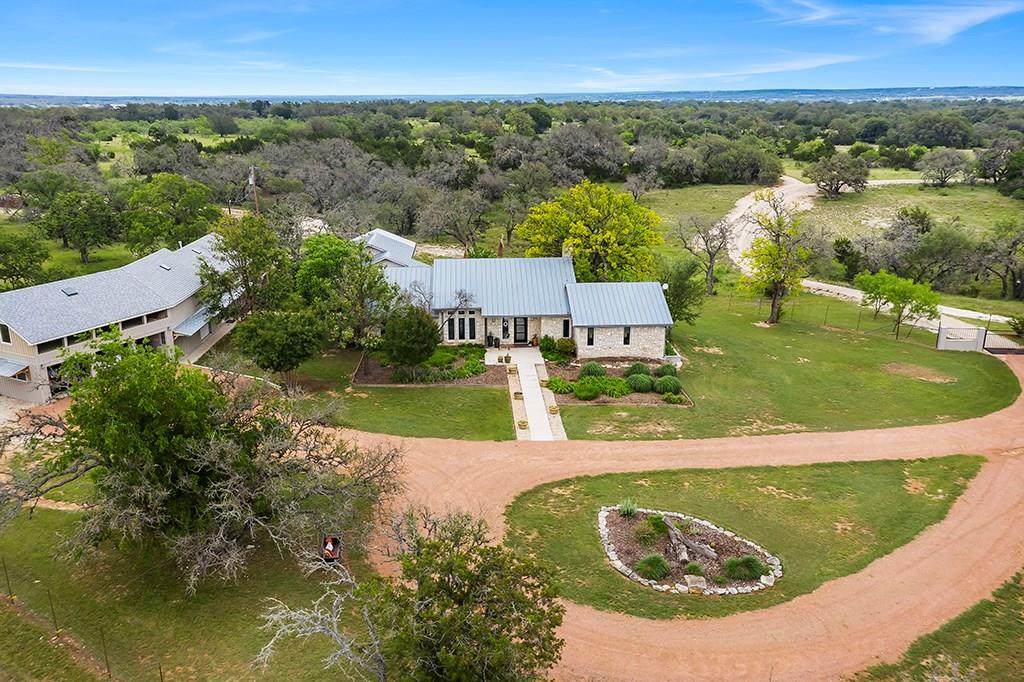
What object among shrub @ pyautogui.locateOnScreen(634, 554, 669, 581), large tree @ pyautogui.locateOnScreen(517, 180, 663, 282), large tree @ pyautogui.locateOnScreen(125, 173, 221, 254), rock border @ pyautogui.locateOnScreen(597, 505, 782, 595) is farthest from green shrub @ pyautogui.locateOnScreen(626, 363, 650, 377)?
large tree @ pyautogui.locateOnScreen(125, 173, 221, 254)

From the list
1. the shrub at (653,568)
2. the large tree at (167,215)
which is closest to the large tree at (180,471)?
the shrub at (653,568)

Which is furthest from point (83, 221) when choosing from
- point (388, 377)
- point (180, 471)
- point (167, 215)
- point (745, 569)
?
point (745, 569)

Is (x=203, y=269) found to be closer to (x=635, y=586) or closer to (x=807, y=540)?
(x=635, y=586)

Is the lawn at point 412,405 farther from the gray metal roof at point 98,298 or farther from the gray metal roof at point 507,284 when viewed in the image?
the gray metal roof at point 507,284

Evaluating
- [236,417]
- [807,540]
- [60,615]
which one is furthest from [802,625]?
[60,615]

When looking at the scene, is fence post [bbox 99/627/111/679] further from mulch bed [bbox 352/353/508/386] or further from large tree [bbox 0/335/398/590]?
mulch bed [bbox 352/353/508/386]

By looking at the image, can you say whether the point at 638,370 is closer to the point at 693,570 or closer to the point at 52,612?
the point at 693,570
